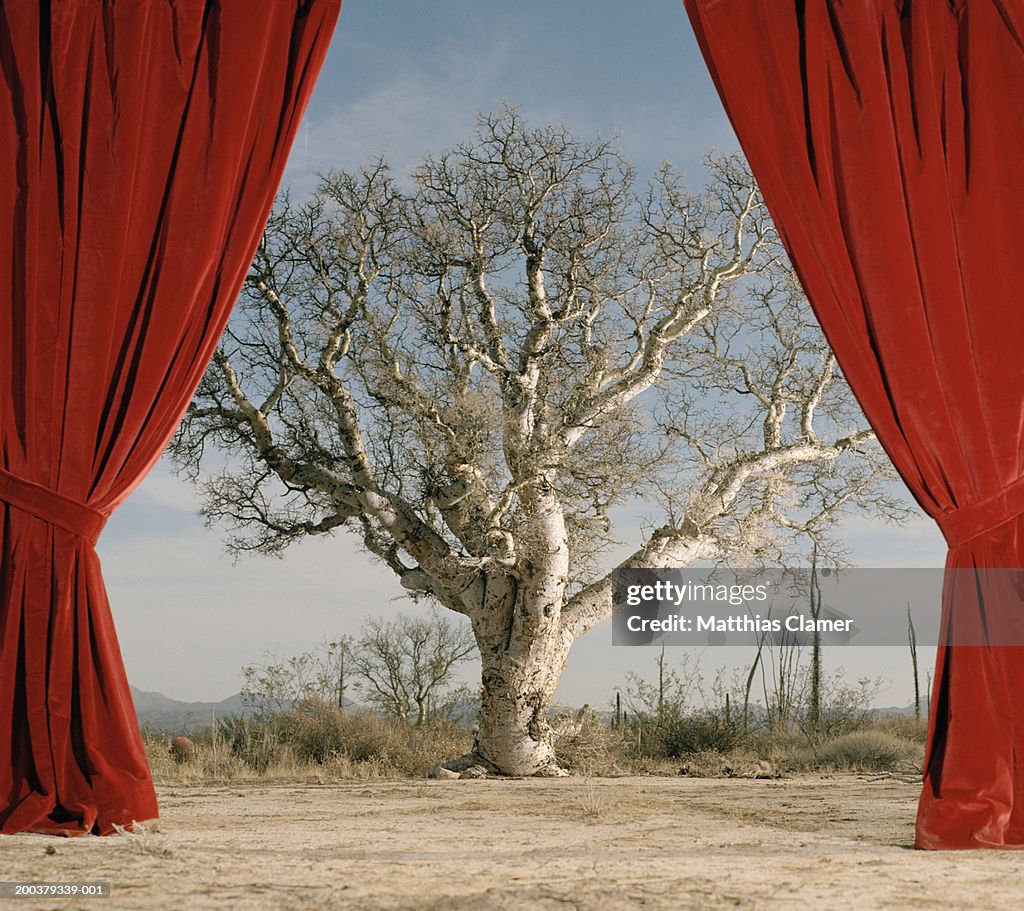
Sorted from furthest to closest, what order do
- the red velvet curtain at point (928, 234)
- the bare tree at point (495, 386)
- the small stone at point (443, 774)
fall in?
the bare tree at point (495, 386), the small stone at point (443, 774), the red velvet curtain at point (928, 234)

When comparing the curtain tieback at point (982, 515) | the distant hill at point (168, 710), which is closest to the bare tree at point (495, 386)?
the distant hill at point (168, 710)

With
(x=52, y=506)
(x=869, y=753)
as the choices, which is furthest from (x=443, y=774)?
(x=52, y=506)

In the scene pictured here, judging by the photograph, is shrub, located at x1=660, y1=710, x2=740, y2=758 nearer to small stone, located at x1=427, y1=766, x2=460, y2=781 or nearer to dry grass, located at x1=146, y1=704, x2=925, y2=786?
dry grass, located at x1=146, y1=704, x2=925, y2=786

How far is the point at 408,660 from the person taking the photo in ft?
28.4

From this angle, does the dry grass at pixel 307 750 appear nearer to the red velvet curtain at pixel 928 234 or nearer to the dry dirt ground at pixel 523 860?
the dry dirt ground at pixel 523 860

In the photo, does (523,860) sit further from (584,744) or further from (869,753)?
(869,753)

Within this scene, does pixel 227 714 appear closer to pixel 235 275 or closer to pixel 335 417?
pixel 335 417

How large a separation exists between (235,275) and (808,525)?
4.83m

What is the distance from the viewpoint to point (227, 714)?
691cm

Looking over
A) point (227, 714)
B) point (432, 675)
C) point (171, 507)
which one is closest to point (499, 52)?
point (171, 507)

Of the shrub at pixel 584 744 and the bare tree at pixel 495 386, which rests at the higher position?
the bare tree at pixel 495 386
